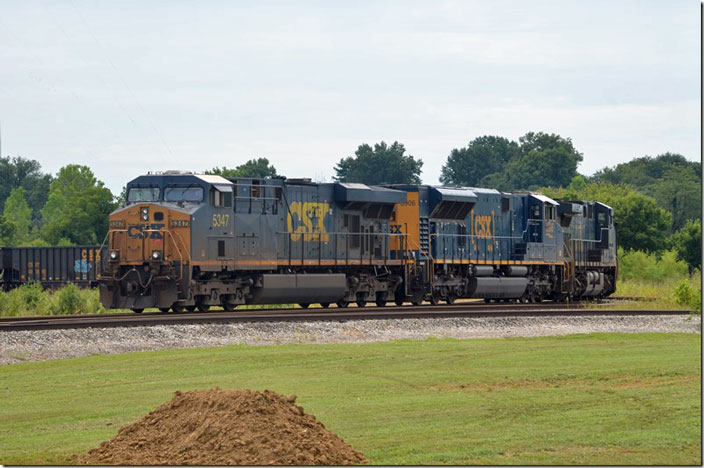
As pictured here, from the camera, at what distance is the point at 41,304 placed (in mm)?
34594

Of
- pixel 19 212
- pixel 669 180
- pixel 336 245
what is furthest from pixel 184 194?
pixel 669 180

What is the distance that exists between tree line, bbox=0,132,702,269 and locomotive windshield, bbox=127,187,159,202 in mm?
12517

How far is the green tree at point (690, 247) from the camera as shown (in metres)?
60.8

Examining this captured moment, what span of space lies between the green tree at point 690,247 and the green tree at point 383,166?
35.3m

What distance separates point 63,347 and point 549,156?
347ft

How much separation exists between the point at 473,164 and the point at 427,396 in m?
117

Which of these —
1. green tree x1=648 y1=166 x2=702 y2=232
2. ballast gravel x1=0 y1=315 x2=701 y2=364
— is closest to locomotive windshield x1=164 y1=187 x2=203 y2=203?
ballast gravel x1=0 y1=315 x2=701 y2=364

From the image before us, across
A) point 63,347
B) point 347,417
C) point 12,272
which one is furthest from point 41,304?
point 347,417

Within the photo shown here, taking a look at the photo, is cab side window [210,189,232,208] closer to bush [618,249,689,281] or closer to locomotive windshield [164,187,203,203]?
locomotive windshield [164,187,203,203]

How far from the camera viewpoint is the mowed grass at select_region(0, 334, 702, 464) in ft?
37.4

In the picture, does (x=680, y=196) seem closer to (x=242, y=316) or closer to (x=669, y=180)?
(x=669, y=180)

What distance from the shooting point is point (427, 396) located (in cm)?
1491

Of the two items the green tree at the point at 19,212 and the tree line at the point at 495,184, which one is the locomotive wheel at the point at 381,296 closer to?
the tree line at the point at 495,184

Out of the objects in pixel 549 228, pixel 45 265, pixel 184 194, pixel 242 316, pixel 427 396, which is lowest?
pixel 427 396
